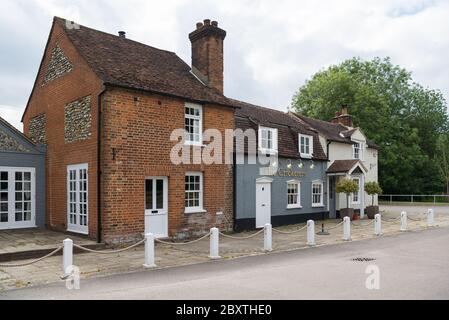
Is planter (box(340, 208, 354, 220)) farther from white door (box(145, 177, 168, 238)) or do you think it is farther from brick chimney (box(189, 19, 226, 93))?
white door (box(145, 177, 168, 238))

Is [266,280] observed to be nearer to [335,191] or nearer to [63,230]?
[63,230]

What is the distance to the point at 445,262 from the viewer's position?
1122cm

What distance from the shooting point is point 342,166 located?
24703 millimetres

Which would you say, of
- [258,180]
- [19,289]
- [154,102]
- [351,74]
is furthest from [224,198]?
[351,74]

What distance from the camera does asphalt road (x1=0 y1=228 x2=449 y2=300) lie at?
7.80 metres

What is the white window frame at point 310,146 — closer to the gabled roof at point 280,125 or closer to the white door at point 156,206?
the gabled roof at point 280,125

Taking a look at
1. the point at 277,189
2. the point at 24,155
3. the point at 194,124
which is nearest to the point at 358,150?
the point at 277,189

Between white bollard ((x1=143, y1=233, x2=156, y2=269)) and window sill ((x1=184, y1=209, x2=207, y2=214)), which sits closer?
white bollard ((x1=143, y1=233, x2=156, y2=269))

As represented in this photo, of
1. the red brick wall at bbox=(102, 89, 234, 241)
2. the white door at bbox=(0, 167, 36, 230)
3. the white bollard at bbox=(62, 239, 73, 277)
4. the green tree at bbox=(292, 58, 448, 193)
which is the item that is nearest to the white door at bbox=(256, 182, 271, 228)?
the red brick wall at bbox=(102, 89, 234, 241)

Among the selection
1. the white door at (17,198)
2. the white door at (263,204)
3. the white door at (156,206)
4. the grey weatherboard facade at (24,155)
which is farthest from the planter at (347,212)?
the white door at (17,198)

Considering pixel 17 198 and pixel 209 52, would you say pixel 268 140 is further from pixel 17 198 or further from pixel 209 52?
pixel 17 198

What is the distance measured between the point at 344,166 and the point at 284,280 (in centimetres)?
1680

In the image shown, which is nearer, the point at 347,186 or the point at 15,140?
the point at 15,140

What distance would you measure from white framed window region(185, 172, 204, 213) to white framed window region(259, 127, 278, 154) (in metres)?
4.35
